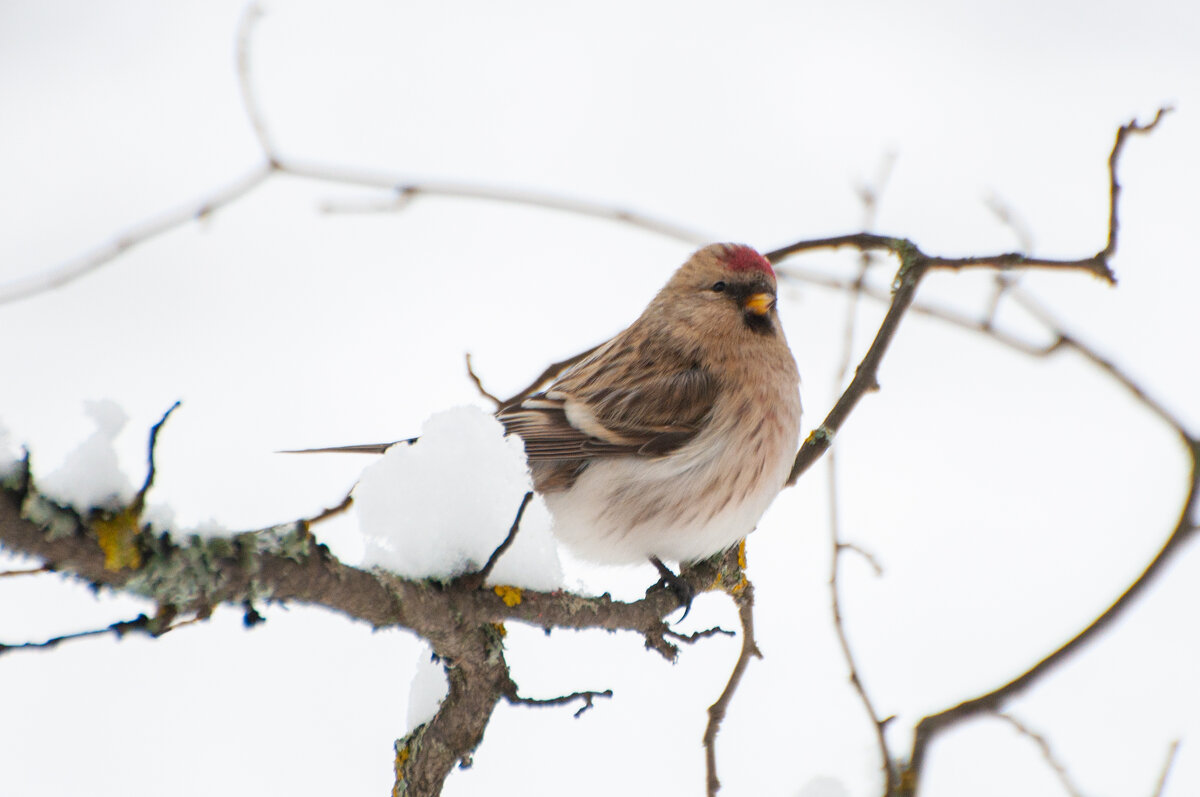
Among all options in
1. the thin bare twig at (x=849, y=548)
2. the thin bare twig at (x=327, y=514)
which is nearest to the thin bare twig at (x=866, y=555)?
the thin bare twig at (x=849, y=548)

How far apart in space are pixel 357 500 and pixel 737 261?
1798 millimetres

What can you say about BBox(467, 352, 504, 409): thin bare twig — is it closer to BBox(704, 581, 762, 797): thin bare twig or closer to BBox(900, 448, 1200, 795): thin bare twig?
BBox(704, 581, 762, 797): thin bare twig

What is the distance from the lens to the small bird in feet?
8.64

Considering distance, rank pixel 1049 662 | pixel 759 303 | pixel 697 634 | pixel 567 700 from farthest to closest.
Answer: pixel 759 303 → pixel 697 634 → pixel 567 700 → pixel 1049 662

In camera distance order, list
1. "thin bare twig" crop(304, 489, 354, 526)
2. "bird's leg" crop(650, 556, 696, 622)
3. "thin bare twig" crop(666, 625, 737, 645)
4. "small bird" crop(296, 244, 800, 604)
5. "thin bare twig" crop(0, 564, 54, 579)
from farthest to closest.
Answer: "small bird" crop(296, 244, 800, 604), "bird's leg" crop(650, 556, 696, 622), "thin bare twig" crop(666, 625, 737, 645), "thin bare twig" crop(304, 489, 354, 526), "thin bare twig" crop(0, 564, 54, 579)

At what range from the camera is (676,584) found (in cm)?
251

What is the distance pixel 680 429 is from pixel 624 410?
18 cm

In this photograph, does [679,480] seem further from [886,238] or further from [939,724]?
[939,724]

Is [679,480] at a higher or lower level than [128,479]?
higher

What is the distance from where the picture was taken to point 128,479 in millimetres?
961

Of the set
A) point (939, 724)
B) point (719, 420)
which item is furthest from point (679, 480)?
point (939, 724)

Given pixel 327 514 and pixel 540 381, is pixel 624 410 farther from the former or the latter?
pixel 327 514

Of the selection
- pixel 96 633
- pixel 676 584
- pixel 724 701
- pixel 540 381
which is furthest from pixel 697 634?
pixel 96 633

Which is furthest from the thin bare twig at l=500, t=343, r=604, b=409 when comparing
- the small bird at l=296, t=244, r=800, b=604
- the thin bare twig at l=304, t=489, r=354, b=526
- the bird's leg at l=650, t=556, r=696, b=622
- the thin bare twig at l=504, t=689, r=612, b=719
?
the thin bare twig at l=304, t=489, r=354, b=526
